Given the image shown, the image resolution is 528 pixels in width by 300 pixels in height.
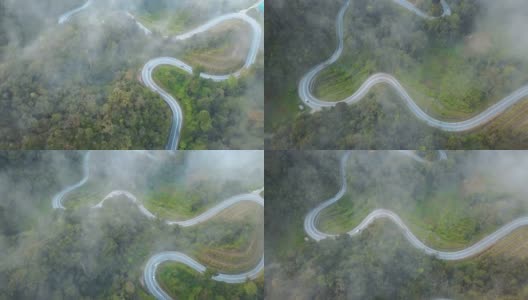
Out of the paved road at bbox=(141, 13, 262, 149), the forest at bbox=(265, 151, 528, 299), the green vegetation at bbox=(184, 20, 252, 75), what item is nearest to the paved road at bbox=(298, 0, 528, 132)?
the forest at bbox=(265, 151, 528, 299)

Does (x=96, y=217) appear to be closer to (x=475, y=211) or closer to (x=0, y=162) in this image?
(x=0, y=162)

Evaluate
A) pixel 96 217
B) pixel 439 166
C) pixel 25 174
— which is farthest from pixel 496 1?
pixel 25 174

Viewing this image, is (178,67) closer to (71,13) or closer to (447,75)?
(71,13)

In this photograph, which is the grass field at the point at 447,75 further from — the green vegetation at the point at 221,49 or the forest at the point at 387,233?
the green vegetation at the point at 221,49

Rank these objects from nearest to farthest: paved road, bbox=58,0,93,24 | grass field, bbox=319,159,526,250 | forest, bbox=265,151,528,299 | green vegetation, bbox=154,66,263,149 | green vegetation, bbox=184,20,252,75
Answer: forest, bbox=265,151,528,299, grass field, bbox=319,159,526,250, green vegetation, bbox=154,66,263,149, green vegetation, bbox=184,20,252,75, paved road, bbox=58,0,93,24

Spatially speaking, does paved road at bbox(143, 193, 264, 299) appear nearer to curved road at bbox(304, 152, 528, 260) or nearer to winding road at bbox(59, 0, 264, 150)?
curved road at bbox(304, 152, 528, 260)
